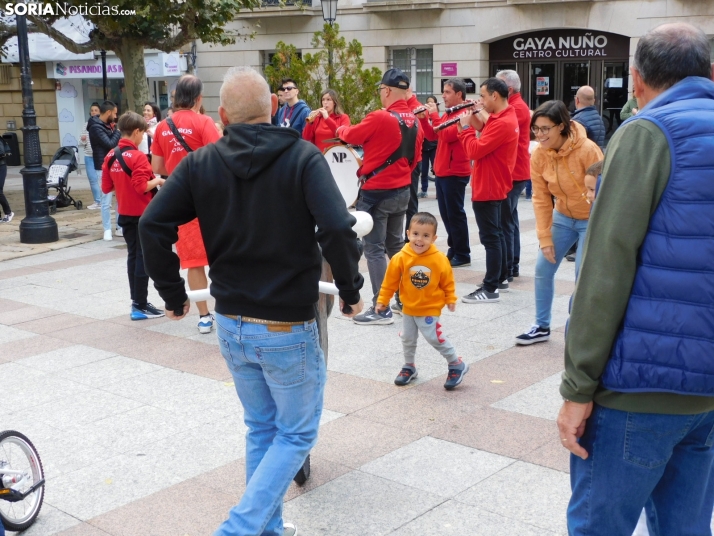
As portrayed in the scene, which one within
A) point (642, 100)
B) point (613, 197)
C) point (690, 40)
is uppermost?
point (690, 40)

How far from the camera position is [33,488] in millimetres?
3846

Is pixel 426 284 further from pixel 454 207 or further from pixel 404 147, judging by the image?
pixel 454 207

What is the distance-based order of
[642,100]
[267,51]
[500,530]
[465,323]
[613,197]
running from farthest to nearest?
[267,51] < [465,323] < [500,530] < [642,100] < [613,197]

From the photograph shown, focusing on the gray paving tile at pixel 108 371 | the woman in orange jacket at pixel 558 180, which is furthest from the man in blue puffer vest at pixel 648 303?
the gray paving tile at pixel 108 371

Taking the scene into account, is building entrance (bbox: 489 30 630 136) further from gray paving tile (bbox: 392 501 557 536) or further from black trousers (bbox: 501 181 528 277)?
gray paving tile (bbox: 392 501 557 536)

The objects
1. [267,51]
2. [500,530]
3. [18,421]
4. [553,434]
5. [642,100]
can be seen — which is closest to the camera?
[642,100]

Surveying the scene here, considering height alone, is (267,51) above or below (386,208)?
above

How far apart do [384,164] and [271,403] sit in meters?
4.23

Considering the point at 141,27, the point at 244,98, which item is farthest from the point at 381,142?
the point at 141,27

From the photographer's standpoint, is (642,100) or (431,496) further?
(431,496)

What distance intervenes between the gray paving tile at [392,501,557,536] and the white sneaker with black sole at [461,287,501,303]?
405 cm

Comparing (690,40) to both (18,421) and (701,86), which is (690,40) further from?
(18,421)

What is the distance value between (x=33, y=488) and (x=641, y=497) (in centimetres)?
266

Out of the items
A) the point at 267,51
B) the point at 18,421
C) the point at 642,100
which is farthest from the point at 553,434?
the point at 267,51
